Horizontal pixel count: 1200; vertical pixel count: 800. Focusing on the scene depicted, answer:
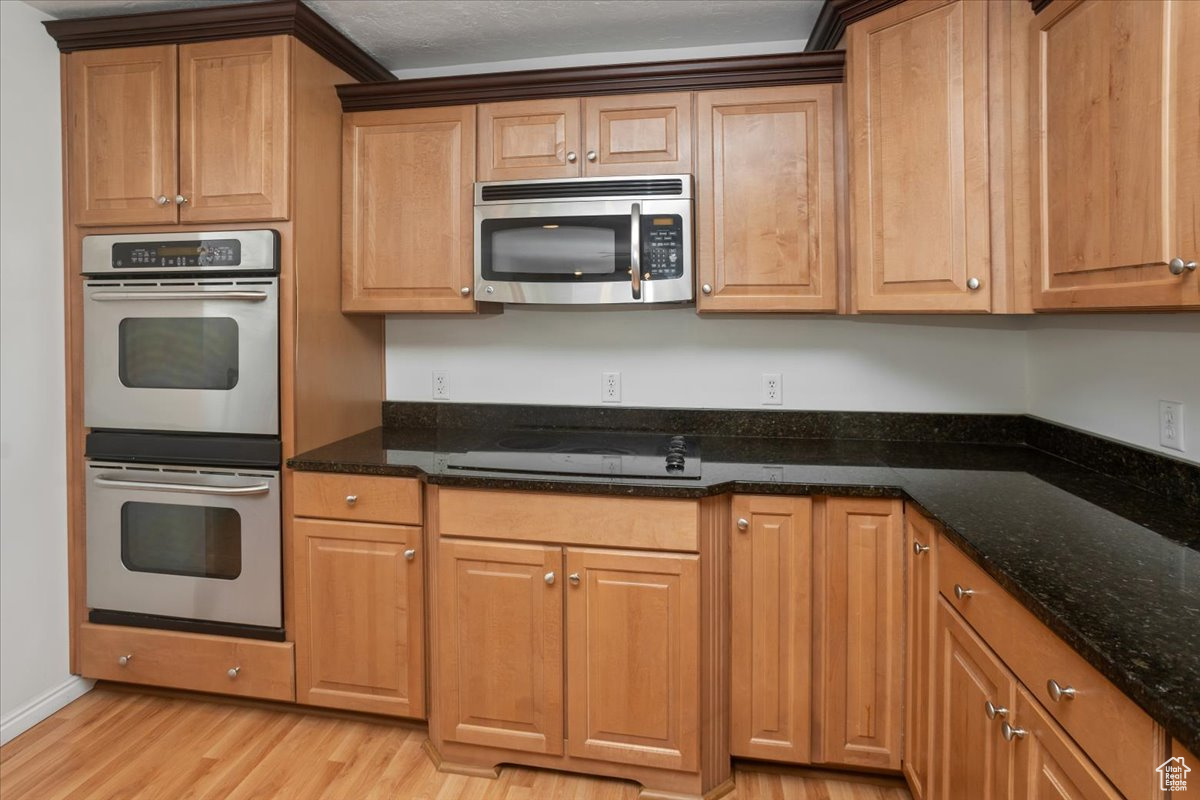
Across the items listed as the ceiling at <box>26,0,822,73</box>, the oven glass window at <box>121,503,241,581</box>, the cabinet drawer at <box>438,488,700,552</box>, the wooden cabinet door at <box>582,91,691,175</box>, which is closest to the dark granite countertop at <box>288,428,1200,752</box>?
the cabinet drawer at <box>438,488,700,552</box>

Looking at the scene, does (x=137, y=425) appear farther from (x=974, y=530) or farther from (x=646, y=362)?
(x=974, y=530)

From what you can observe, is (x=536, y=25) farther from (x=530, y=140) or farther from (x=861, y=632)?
(x=861, y=632)

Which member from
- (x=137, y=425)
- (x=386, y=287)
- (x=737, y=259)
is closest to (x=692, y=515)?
(x=737, y=259)

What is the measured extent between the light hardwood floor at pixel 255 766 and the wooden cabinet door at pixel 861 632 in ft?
0.53

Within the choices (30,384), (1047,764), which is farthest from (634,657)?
(30,384)

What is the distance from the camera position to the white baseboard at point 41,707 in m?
2.17

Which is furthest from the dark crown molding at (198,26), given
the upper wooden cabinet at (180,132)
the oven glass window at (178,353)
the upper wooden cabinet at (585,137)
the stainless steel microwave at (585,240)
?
the oven glass window at (178,353)

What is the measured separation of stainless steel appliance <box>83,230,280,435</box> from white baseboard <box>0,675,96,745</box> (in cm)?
90

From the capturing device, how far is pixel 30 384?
2.23 m

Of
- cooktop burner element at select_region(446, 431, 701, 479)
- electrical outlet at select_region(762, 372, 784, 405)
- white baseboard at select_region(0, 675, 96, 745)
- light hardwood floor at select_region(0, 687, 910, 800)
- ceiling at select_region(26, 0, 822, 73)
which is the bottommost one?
light hardwood floor at select_region(0, 687, 910, 800)

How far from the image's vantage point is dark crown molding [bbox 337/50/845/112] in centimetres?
218

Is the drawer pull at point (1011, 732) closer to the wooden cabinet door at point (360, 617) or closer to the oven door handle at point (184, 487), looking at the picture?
the wooden cabinet door at point (360, 617)

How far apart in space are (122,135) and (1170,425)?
10.1ft

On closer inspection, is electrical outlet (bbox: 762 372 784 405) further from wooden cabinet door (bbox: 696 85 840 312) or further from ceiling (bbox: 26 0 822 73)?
ceiling (bbox: 26 0 822 73)
